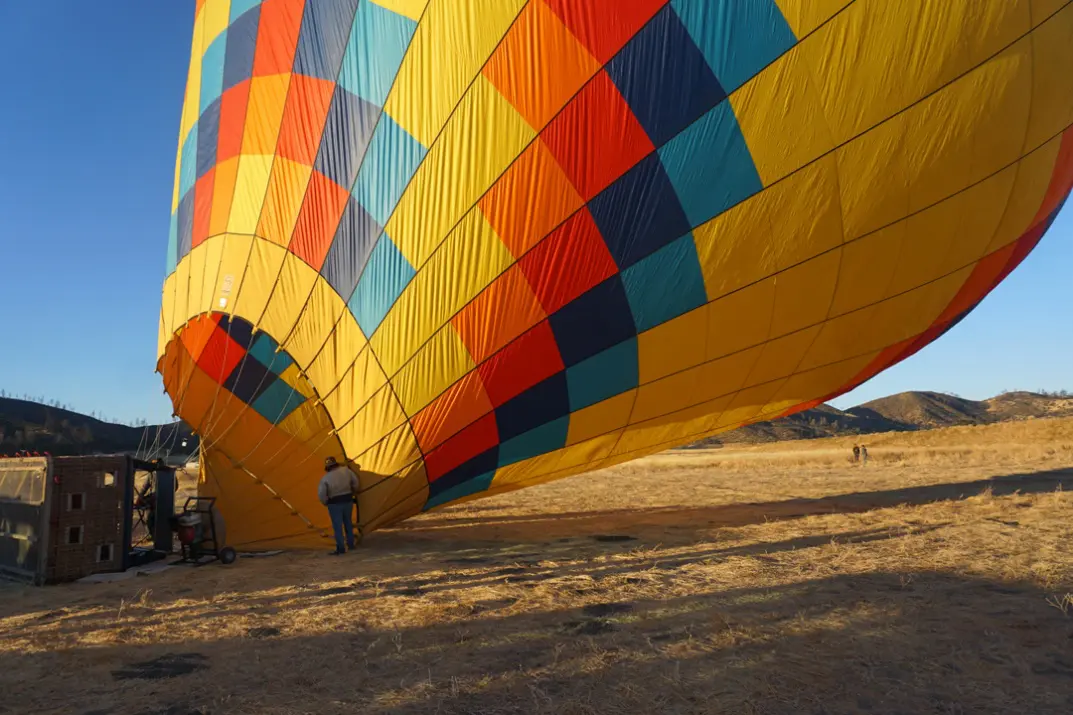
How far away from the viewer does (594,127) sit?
515 centimetres

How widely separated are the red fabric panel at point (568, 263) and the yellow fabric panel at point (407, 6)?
77.4 inches

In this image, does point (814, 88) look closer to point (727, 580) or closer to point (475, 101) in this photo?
point (475, 101)

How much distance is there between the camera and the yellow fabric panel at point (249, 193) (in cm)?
653

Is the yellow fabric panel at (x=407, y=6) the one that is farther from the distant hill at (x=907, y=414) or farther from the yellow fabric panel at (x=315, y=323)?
the distant hill at (x=907, y=414)

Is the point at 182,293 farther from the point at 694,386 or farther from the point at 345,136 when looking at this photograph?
the point at 694,386

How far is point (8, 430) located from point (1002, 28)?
40762 mm

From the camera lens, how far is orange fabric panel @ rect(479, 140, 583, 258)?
5.27 meters

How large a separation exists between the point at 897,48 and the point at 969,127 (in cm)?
91

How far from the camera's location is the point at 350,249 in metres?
5.96

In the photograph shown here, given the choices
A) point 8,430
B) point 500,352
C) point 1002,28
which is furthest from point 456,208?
point 8,430

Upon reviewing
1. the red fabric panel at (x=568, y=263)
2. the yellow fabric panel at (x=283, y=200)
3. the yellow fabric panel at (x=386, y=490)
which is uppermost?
the yellow fabric panel at (x=283, y=200)

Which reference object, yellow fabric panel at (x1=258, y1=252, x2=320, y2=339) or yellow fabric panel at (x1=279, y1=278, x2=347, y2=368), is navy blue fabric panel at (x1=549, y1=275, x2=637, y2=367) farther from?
yellow fabric panel at (x1=258, y1=252, x2=320, y2=339)

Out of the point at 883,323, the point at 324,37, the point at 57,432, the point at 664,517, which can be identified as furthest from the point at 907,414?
the point at 324,37

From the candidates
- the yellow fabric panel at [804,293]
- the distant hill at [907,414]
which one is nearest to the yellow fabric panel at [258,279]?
the yellow fabric panel at [804,293]
